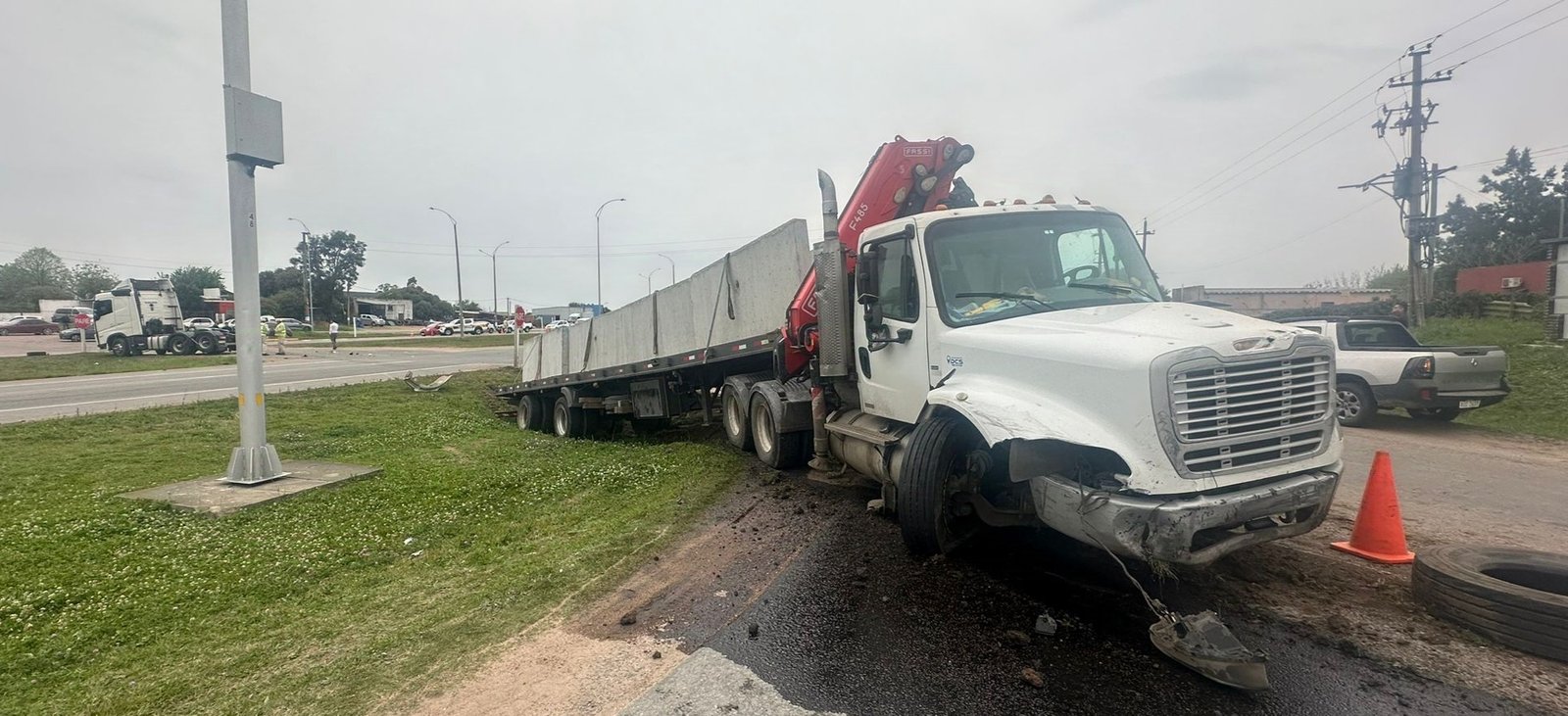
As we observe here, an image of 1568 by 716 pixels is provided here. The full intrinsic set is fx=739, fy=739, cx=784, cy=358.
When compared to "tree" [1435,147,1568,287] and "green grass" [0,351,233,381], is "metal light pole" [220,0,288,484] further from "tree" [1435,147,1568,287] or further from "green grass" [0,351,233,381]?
"tree" [1435,147,1568,287]

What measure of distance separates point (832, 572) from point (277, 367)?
84.3ft

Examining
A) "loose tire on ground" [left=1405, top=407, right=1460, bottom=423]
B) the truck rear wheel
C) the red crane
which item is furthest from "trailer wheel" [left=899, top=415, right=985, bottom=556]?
the truck rear wheel

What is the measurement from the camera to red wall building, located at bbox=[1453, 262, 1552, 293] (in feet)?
108

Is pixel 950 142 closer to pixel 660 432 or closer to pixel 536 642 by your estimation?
pixel 536 642

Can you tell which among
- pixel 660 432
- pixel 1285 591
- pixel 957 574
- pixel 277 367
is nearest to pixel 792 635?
pixel 957 574

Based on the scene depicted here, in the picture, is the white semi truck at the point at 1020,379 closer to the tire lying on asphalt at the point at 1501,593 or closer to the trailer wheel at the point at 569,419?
the tire lying on asphalt at the point at 1501,593

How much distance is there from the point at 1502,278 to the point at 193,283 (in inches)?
4173

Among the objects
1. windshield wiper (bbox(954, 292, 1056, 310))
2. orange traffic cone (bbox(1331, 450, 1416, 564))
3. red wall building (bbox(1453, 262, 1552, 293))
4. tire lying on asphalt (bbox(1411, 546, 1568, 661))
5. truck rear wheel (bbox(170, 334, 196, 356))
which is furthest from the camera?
red wall building (bbox(1453, 262, 1552, 293))

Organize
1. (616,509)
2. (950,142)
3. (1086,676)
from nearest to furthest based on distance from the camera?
(1086,676)
(616,509)
(950,142)

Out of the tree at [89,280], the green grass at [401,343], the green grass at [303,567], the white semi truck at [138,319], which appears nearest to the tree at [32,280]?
the tree at [89,280]

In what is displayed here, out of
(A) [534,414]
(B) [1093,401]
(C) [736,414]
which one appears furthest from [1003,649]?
(A) [534,414]

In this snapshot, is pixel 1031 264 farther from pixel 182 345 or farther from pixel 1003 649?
pixel 182 345

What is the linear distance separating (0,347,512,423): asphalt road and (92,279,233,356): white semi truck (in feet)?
4.58

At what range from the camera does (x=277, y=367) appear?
24.2 meters
